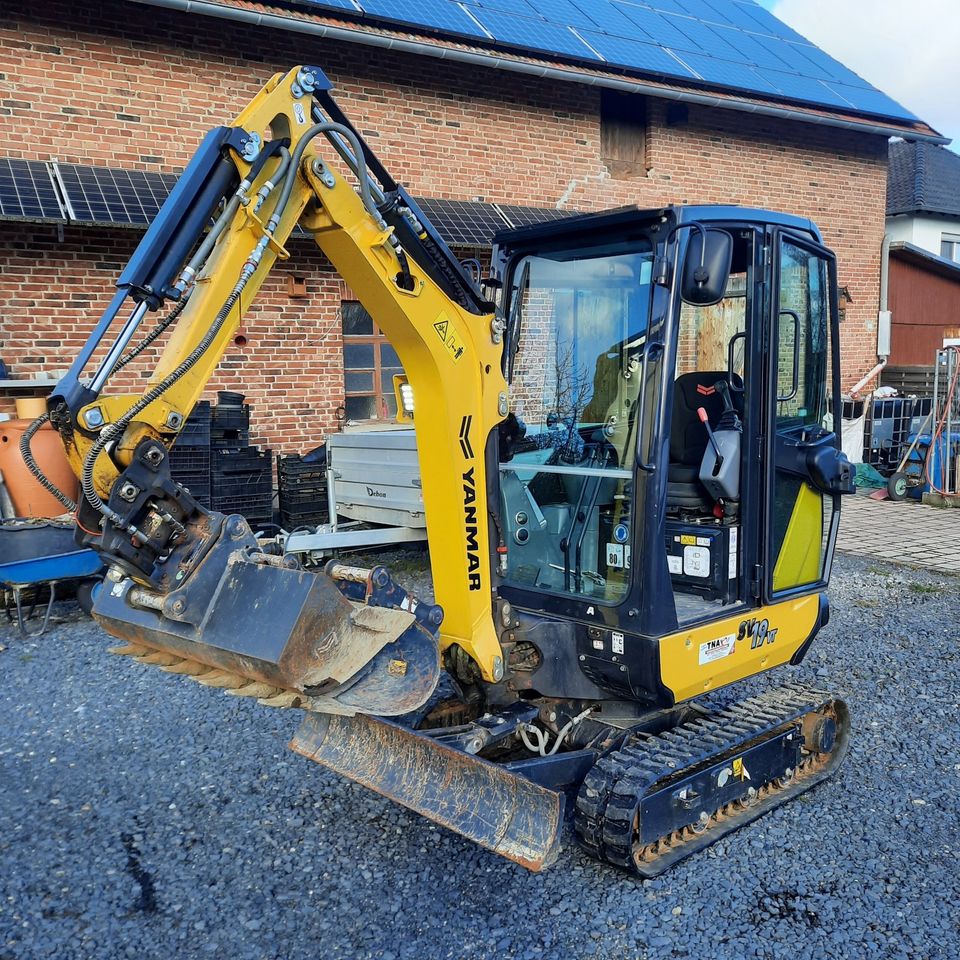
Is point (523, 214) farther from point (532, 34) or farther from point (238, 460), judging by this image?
point (238, 460)

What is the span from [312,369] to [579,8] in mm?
6589

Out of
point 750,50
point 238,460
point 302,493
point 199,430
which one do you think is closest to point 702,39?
point 750,50

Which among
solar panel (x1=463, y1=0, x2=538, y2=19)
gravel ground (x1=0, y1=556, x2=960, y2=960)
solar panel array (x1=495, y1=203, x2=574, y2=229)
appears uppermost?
solar panel (x1=463, y1=0, x2=538, y2=19)

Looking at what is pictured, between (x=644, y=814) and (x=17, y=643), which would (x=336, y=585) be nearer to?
(x=644, y=814)

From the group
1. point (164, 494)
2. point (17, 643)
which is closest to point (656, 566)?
point (164, 494)

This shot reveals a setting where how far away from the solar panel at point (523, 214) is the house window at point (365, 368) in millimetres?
2018

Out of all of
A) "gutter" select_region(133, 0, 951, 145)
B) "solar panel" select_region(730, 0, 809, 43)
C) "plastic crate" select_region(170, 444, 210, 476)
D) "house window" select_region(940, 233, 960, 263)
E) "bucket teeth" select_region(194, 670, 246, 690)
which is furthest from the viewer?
"house window" select_region(940, 233, 960, 263)

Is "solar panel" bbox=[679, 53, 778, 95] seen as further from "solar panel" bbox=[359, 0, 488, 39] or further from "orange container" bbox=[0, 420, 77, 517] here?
"orange container" bbox=[0, 420, 77, 517]

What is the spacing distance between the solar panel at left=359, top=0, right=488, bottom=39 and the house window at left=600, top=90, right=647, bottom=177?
2.29 meters

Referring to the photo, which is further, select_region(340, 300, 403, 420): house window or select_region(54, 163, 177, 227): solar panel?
select_region(340, 300, 403, 420): house window

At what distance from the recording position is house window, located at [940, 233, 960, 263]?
923 inches

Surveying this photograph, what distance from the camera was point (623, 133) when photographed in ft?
38.5

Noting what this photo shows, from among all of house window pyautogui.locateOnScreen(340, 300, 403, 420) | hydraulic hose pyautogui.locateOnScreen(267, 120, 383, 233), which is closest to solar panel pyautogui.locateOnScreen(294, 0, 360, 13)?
house window pyautogui.locateOnScreen(340, 300, 403, 420)

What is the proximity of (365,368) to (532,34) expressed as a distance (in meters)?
4.47
